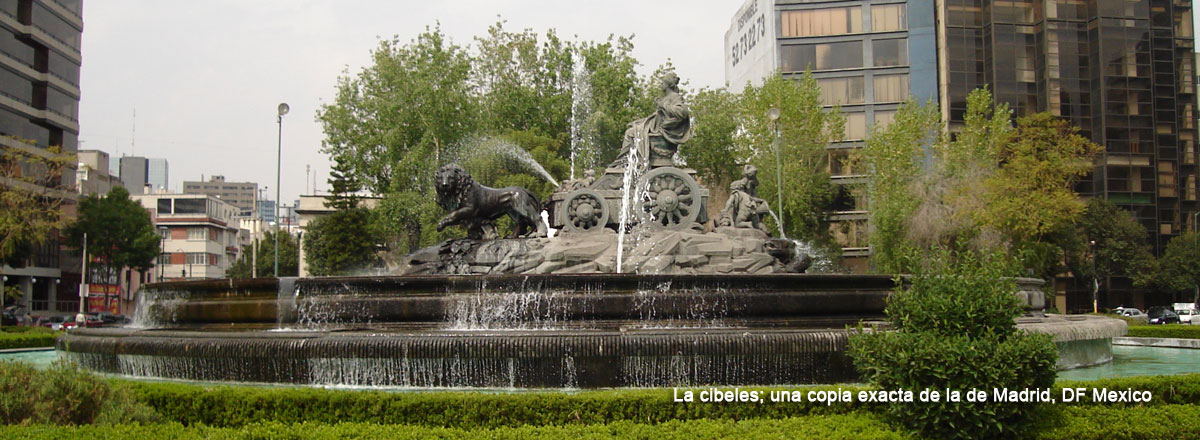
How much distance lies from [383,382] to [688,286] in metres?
5.03

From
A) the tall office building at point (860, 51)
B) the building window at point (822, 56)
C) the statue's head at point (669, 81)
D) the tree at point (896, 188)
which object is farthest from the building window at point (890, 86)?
the statue's head at point (669, 81)

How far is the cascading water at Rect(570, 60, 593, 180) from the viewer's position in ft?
147

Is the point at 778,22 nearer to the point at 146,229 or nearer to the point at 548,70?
the point at 548,70

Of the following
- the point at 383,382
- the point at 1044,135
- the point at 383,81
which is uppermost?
the point at 383,81

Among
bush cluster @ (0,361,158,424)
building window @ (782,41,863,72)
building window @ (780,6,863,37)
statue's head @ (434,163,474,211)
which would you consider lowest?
bush cluster @ (0,361,158,424)

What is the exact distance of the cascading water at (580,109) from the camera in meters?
44.9

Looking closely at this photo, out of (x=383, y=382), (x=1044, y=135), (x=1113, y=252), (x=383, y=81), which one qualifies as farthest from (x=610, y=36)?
(x=383, y=382)

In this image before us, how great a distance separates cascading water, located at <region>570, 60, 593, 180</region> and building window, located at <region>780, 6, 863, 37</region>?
20950mm

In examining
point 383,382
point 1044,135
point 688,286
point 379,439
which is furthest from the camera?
point 1044,135

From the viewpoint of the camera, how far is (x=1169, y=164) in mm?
61344

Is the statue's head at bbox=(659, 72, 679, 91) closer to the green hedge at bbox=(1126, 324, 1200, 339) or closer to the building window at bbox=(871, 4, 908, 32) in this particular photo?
the green hedge at bbox=(1126, 324, 1200, 339)

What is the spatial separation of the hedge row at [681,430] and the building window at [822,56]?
2223 inches

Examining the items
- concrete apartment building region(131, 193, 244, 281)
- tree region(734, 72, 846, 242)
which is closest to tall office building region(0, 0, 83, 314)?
tree region(734, 72, 846, 242)

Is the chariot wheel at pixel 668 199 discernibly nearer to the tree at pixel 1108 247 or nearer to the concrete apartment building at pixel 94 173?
the tree at pixel 1108 247
